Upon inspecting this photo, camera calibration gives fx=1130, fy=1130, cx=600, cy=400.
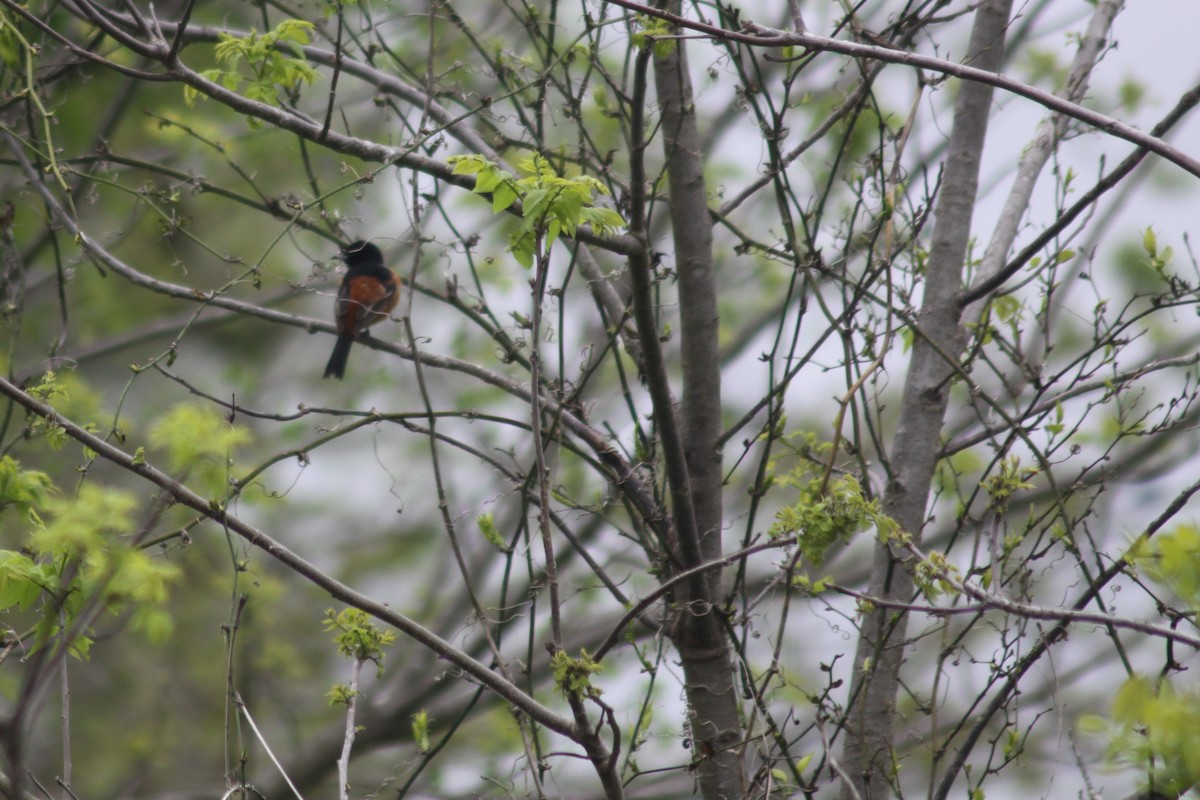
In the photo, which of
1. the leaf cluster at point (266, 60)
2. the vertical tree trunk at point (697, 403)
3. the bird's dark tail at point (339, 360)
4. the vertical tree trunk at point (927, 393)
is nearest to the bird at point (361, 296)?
the bird's dark tail at point (339, 360)

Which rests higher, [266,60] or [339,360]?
[339,360]

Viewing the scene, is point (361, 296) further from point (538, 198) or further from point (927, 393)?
point (538, 198)

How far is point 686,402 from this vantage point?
345cm

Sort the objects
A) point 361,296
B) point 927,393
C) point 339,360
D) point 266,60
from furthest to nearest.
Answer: point 361,296, point 339,360, point 927,393, point 266,60

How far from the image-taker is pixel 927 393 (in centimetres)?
362

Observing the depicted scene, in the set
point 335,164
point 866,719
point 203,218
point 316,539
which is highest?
point 203,218

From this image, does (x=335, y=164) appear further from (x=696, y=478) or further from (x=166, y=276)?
(x=696, y=478)

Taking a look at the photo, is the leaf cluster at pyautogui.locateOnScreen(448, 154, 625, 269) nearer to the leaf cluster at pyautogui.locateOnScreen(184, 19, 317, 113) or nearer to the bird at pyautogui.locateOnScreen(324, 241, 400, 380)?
the leaf cluster at pyautogui.locateOnScreen(184, 19, 317, 113)

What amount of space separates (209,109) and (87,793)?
516 cm

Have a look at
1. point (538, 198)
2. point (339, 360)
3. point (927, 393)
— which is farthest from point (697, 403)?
point (339, 360)

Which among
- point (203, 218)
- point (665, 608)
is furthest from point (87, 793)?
point (665, 608)

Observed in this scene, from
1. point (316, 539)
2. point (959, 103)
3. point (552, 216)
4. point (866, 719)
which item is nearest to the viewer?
point (552, 216)

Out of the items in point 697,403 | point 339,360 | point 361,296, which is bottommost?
point 697,403

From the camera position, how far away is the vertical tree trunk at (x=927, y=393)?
3.33 meters
